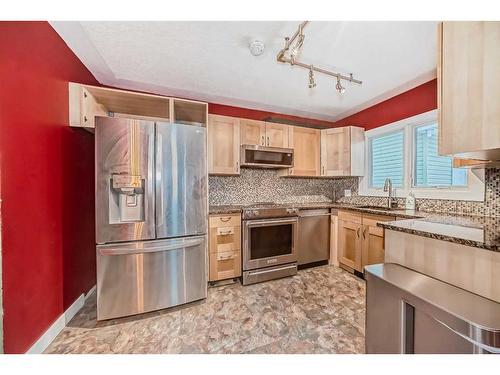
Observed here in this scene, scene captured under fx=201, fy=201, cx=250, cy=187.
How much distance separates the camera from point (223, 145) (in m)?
2.70

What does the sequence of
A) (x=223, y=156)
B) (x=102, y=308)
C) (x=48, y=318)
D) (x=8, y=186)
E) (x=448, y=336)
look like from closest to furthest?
(x=448, y=336), (x=8, y=186), (x=48, y=318), (x=102, y=308), (x=223, y=156)

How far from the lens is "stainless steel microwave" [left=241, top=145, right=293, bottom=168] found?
275 cm

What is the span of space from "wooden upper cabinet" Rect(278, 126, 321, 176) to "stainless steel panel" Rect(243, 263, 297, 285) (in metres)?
1.37

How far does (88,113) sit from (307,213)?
9.01ft

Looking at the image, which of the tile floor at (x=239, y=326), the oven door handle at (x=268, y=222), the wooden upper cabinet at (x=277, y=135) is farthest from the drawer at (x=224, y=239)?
the wooden upper cabinet at (x=277, y=135)

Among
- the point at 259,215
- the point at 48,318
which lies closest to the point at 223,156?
the point at 259,215

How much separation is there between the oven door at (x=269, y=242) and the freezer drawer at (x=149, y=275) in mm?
604

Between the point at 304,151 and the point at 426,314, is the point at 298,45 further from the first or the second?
the point at 304,151

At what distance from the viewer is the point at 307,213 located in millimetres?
2840

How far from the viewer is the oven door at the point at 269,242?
2449mm

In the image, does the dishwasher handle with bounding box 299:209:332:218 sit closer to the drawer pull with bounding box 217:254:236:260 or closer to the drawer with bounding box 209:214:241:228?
the drawer with bounding box 209:214:241:228
